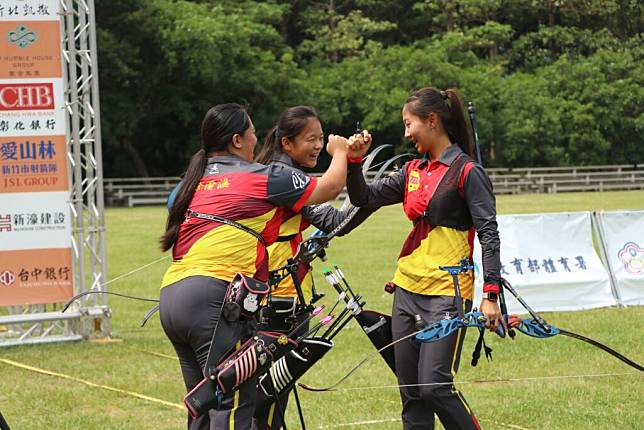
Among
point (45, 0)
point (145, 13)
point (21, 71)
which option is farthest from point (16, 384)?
point (145, 13)

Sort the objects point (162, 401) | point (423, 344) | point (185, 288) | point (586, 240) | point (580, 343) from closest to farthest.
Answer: point (185, 288)
point (423, 344)
point (162, 401)
point (580, 343)
point (586, 240)

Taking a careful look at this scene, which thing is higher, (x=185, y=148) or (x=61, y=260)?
(x=61, y=260)

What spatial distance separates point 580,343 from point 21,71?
6.11 metres

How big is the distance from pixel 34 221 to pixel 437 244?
21.0 ft

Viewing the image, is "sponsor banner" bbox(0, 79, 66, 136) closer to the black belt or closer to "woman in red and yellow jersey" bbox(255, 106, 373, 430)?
"woman in red and yellow jersey" bbox(255, 106, 373, 430)

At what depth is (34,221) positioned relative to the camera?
1059cm

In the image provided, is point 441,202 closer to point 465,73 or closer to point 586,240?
point 586,240

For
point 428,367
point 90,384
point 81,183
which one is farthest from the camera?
point 81,183

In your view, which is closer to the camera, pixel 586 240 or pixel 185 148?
pixel 586 240

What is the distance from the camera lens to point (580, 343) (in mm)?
9828

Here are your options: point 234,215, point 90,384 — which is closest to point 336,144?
point 234,215

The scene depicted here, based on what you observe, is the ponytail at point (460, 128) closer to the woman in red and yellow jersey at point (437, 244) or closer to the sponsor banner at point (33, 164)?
the woman in red and yellow jersey at point (437, 244)

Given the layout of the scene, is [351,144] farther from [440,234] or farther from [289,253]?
[289,253]

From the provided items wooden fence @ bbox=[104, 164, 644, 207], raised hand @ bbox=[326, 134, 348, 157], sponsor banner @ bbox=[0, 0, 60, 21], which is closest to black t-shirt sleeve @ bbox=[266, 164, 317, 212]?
raised hand @ bbox=[326, 134, 348, 157]
